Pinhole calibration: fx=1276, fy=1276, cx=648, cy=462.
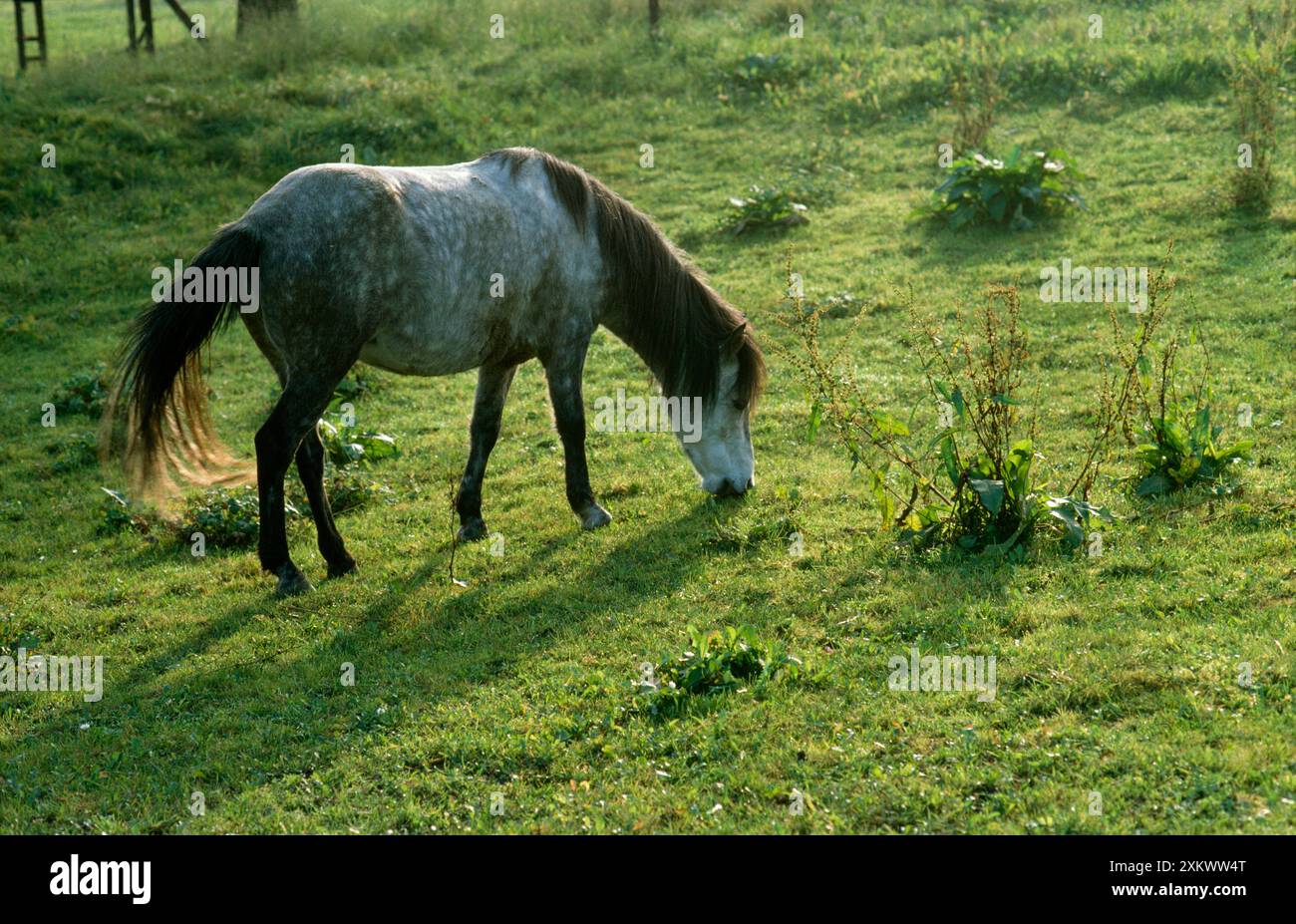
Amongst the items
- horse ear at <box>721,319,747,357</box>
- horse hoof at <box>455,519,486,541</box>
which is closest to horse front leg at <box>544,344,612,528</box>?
horse hoof at <box>455,519,486,541</box>

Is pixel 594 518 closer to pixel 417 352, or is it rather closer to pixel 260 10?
pixel 417 352

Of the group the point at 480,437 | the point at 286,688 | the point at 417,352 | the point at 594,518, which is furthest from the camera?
the point at 480,437

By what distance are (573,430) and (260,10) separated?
16.5 metres

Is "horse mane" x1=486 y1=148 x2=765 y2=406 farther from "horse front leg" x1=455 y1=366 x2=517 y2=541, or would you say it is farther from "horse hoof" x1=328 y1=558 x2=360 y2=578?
"horse hoof" x1=328 y1=558 x2=360 y2=578

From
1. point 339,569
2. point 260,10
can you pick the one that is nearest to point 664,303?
point 339,569

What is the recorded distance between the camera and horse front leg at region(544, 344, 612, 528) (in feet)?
29.1

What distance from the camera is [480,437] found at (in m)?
9.06

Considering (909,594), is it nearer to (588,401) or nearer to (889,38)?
(588,401)

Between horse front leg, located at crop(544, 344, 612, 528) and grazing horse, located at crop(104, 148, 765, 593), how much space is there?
1 cm

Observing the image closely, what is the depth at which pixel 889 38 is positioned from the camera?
Result: 20688 mm

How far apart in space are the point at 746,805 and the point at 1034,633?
6.57 feet

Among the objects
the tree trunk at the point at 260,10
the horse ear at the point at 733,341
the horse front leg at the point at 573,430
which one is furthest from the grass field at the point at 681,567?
the tree trunk at the point at 260,10

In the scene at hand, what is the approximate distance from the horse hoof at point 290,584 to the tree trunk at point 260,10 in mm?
16721

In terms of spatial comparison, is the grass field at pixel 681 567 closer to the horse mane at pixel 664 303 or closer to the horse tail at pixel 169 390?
the horse tail at pixel 169 390
